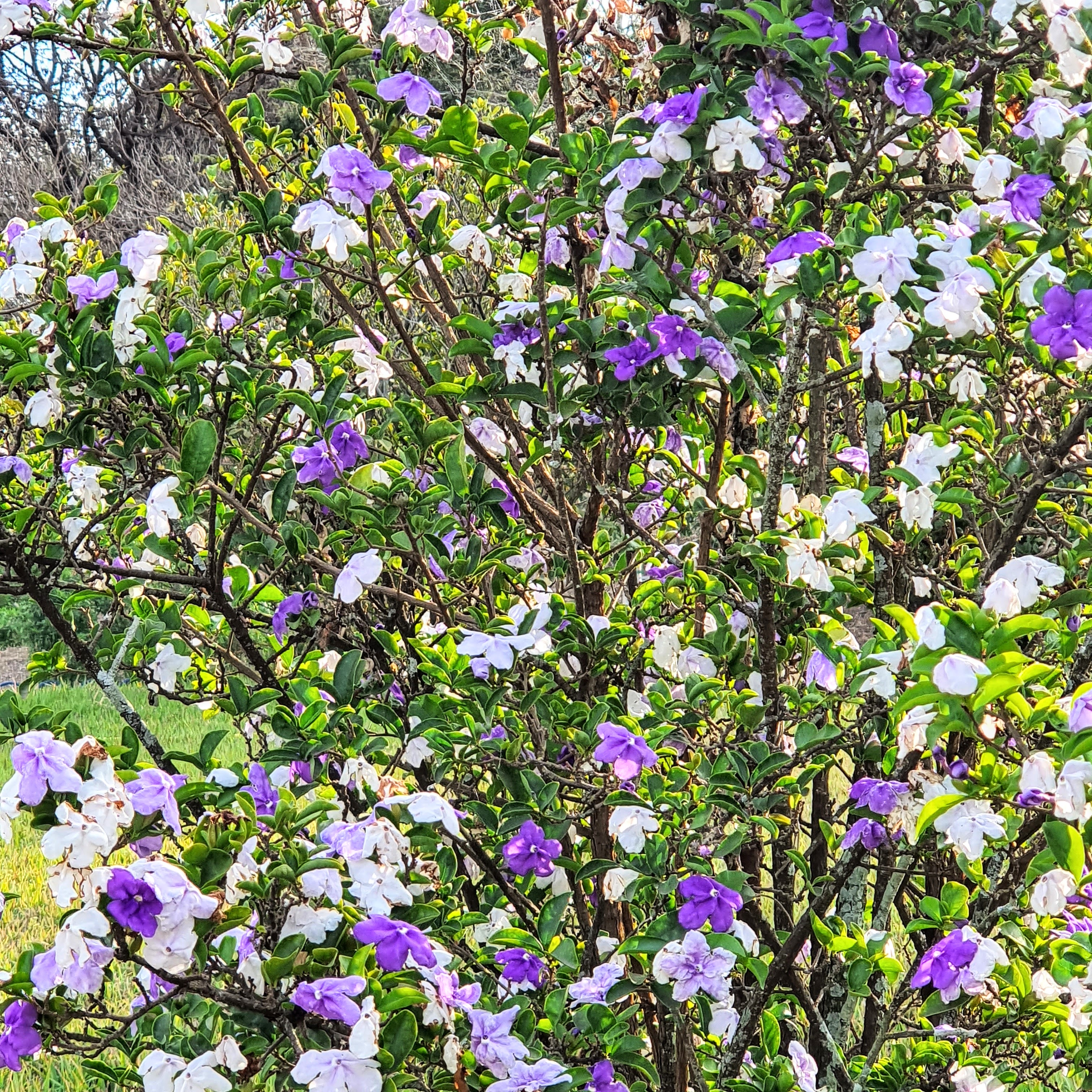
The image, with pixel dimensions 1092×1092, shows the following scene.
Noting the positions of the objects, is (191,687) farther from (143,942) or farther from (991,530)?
(991,530)

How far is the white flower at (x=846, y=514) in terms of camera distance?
67.2 inches

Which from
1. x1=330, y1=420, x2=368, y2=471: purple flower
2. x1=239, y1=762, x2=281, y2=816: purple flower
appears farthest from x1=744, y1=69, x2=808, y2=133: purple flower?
x1=239, y1=762, x2=281, y2=816: purple flower

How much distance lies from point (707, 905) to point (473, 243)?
1.41 metres

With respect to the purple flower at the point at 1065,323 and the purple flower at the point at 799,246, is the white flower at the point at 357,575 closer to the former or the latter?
the purple flower at the point at 799,246

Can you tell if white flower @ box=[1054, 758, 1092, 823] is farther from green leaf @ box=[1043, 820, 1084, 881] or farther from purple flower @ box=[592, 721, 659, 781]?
purple flower @ box=[592, 721, 659, 781]

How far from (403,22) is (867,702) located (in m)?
1.35

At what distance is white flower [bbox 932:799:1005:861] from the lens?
1.38 metres

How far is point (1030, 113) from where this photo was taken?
5.15 ft

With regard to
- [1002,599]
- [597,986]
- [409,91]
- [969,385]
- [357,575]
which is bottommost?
[597,986]

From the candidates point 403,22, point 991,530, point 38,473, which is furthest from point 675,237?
point 38,473

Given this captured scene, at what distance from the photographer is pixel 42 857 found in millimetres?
4773

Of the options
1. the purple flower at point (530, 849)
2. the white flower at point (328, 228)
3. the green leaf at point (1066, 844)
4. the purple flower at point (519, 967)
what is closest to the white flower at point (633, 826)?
the purple flower at point (530, 849)

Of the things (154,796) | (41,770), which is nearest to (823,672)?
(154,796)

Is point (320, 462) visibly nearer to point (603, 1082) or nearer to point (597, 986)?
point (597, 986)
